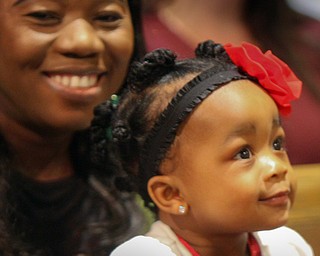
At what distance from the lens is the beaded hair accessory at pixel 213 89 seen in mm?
847

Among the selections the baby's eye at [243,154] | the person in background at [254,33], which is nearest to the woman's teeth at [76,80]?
the baby's eye at [243,154]

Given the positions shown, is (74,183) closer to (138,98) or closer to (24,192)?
(24,192)

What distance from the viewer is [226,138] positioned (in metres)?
0.83

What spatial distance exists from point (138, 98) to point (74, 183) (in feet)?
0.84

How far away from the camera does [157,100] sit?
0.87m

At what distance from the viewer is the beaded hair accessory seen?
0.85m

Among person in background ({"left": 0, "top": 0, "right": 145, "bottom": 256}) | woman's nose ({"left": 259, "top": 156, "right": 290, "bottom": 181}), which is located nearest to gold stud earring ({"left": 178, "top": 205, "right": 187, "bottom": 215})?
woman's nose ({"left": 259, "top": 156, "right": 290, "bottom": 181})

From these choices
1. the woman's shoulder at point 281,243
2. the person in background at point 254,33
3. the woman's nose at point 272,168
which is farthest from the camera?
the person in background at point 254,33

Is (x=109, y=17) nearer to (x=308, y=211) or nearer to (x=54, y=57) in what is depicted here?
(x=54, y=57)

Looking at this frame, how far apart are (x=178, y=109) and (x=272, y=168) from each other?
129 mm

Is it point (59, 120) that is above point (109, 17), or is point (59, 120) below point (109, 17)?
below

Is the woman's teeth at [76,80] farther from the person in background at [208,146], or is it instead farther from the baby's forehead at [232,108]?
the baby's forehead at [232,108]

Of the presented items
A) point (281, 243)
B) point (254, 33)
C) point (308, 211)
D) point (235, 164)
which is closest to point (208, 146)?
point (235, 164)

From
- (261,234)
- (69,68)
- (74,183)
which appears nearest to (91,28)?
(69,68)
